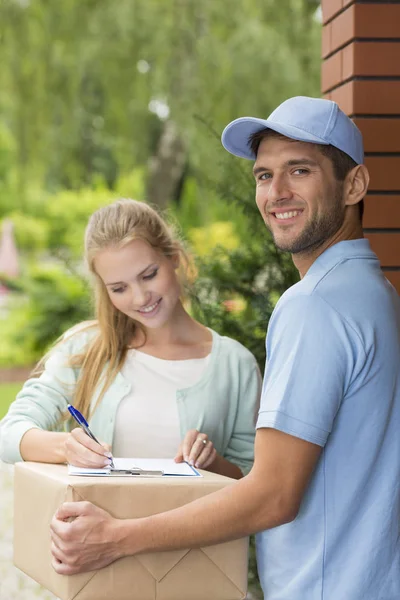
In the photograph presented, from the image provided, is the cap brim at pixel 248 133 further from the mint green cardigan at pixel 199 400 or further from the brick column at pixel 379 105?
the brick column at pixel 379 105

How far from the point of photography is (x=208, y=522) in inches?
64.0

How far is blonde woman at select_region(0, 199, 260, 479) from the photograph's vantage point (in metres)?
2.36

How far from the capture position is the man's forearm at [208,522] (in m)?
1.59

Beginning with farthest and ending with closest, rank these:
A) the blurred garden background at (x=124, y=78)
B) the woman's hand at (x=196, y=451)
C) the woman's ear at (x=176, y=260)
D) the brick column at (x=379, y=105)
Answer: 1. the blurred garden background at (x=124, y=78)
2. the brick column at (x=379, y=105)
3. the woman's ear at (x=176, y=260)
4. the woman's hand at (x=196, y=451)

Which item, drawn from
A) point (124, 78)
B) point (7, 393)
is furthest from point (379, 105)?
point (7, 393)

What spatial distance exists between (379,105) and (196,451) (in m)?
1.17

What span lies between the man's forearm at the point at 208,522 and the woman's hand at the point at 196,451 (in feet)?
1.39

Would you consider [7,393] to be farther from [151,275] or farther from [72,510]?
[72,510]

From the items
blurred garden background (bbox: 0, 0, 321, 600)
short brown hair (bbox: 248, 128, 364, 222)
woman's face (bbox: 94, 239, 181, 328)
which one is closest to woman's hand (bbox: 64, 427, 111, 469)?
woman's face (bbox: 94, 239, 181, 328)

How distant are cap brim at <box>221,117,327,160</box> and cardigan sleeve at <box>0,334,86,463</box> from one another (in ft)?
2.78

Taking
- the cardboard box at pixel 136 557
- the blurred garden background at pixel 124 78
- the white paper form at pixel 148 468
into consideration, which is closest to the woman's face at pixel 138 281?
the white paper form at pixel 148 468

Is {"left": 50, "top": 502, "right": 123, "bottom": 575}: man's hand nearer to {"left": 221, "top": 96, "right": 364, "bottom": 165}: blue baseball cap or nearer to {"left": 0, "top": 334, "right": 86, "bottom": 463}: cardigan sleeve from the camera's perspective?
{"left": 0, "top": 334, "right": 86, "bottom": 463}: cardigan sleeve

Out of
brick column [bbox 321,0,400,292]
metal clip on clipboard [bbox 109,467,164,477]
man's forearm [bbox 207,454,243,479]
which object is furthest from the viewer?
brick column [bbox 321,0,400,292]

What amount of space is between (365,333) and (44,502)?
698 millimetres
